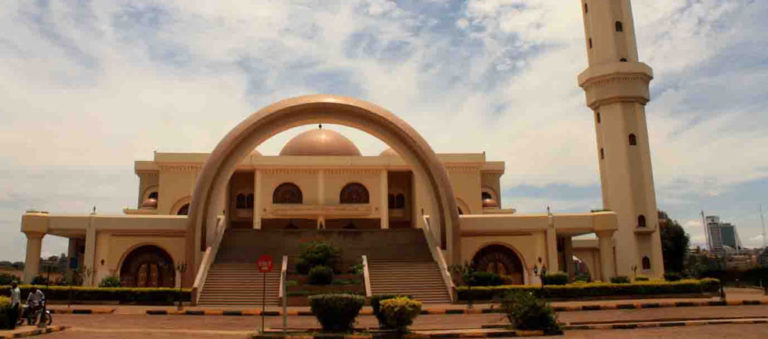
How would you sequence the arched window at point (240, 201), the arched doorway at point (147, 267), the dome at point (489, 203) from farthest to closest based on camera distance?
the dome at point (489, 203)
the arched window at point (240, 201)
the arched doorway at point (147, 267)

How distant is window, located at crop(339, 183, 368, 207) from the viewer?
41438 millimetres

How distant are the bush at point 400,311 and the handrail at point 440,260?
11.6m

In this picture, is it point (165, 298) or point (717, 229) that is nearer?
point (165, 298)

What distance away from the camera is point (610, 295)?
1025 inches

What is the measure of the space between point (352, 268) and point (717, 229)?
178 m

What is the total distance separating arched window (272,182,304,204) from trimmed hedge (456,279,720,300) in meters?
18.3

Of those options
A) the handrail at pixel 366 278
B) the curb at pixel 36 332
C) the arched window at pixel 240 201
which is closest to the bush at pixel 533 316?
the handrail at pixel 366 278

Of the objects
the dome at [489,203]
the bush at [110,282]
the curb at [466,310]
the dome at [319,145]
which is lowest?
the curb at [466,310]

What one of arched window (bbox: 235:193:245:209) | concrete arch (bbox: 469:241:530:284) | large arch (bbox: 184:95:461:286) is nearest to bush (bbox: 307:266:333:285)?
large arch (bbox: 184:95:461:286)

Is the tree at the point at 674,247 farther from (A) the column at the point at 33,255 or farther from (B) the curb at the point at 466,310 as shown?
(A) the column at the point at 33,255

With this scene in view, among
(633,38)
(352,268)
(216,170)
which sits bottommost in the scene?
(352,268)

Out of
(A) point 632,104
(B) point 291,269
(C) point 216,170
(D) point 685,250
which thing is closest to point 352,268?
(B) point 291,269

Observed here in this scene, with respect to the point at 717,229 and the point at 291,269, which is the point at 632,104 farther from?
the point at 717,229

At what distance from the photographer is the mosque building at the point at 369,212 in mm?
29750
